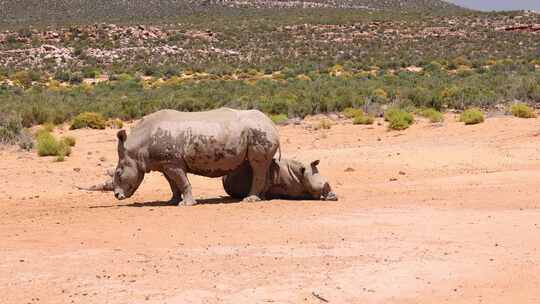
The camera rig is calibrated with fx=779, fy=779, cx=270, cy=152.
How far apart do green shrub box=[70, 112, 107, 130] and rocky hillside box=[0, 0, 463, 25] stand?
194 feet

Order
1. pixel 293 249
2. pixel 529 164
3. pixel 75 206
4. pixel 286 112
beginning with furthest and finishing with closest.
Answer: pixel 286 112 < pixel 529 164 < pixel 75 206 < pixel 293 249

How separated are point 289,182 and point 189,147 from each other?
191 cm

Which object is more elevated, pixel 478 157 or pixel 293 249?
pixel 293 249

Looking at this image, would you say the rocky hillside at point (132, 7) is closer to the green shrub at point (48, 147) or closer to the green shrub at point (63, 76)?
the green shrub at point (63, 76)

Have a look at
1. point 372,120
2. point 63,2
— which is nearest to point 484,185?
point 372,120

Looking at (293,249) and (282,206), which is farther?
(282,206)

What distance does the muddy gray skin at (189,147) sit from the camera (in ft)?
40.6

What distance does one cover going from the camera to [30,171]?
697 inches

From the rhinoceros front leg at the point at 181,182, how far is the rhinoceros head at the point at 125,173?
0.46m

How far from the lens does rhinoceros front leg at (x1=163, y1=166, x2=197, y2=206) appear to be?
12.4 metres

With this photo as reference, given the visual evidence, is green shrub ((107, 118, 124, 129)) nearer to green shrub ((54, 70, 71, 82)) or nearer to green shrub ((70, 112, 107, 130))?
green shrub ((70, 112, 107, 130))

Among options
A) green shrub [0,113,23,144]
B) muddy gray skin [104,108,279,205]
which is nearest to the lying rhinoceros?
muddy gray skin [104,108,279,205]

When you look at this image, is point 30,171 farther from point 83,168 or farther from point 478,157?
point 478,157

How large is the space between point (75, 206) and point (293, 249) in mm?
5513
